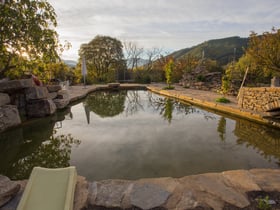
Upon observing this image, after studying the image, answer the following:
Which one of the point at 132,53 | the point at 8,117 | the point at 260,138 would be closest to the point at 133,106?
the point at 8,117

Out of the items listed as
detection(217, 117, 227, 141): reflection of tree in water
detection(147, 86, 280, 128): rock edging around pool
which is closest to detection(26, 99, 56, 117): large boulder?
detection(217, 117, 227, 141): reflection of tree in water

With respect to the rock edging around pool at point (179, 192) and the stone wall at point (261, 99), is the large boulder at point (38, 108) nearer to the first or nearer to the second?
the rock edging around pool at point (179, 192)

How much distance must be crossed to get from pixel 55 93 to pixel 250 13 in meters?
8.10

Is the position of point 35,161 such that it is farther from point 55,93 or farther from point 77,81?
point 77,81

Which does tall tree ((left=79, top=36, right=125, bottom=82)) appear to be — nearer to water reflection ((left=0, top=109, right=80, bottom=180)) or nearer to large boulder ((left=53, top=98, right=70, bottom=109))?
large boulder ((left=53, top=98, right=70, bottom=109))

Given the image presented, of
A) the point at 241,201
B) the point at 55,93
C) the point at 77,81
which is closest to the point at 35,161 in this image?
the point at 241,201

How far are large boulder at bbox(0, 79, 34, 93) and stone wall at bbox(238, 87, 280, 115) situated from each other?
6.95m

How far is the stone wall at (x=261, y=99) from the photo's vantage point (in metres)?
4.63

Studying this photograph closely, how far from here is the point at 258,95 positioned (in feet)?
17.2

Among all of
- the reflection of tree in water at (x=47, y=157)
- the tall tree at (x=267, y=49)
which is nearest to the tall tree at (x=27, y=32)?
the reflection of tree in water at (x=47, y=157)

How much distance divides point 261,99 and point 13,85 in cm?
717

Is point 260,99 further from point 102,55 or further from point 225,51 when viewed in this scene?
point 225,51

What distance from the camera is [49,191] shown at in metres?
1.50

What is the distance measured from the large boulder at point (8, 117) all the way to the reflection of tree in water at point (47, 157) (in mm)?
1237
